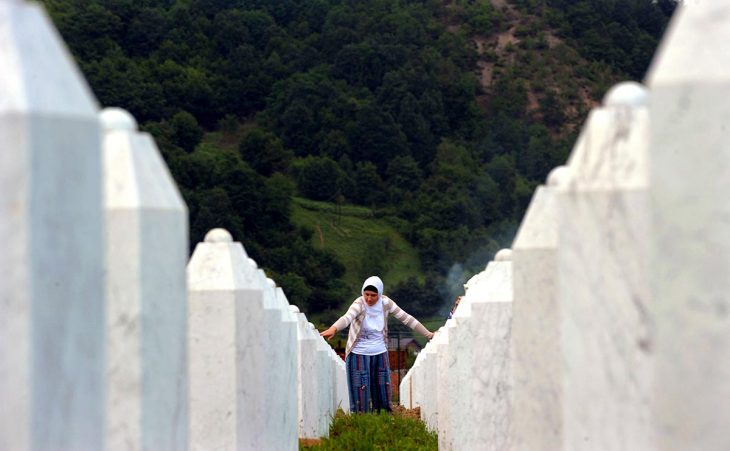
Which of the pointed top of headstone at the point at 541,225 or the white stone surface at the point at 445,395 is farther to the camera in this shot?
the white stone surface at the point at 445,395

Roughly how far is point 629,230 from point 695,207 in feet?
2.26

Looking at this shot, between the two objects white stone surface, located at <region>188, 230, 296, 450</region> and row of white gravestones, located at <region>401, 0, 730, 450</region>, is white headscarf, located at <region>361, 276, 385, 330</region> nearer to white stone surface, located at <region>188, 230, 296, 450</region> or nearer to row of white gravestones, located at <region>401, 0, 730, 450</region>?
white stone surface, located at <region>188, 230, 296, 450</region>

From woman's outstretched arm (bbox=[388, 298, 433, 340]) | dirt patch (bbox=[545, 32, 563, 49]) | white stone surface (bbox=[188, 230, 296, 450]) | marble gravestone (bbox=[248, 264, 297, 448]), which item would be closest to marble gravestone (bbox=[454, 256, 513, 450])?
marble gravestone (bbox=[248, 264, 297, 448])

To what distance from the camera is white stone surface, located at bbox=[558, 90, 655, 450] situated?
397cm

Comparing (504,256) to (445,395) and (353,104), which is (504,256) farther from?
(353,104)

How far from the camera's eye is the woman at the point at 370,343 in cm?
1695

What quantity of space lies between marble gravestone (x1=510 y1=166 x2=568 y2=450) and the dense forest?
216 feet

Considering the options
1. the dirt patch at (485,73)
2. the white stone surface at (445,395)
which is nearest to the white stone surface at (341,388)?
the white stone surface at (445,395)

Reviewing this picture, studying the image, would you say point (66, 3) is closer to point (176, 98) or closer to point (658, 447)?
point (176, 98)

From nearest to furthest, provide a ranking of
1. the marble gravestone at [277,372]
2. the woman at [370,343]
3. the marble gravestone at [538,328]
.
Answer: the marble gravestone at [538,328] < the marble gravestone at [277,372] < the woman at [370,343]

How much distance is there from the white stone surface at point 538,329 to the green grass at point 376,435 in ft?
21.4

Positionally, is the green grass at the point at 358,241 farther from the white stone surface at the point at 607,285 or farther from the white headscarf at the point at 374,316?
the white stone surface at the point at 607,285

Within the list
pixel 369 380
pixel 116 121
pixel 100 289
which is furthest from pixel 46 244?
pixel 369 380

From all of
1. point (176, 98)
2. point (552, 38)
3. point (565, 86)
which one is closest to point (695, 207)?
point (176, 98)
